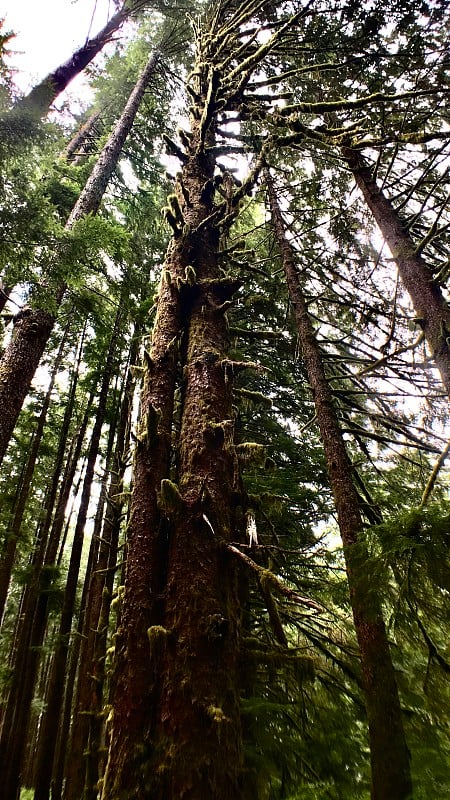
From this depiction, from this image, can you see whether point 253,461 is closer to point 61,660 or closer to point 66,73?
point 61,660

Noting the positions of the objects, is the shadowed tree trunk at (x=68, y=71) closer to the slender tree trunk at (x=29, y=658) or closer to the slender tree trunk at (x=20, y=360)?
the slender tree trunk at (x=20, y=360)

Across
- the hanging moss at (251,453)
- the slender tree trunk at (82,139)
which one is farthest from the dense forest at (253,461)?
the slender tree trunk at (82,139)

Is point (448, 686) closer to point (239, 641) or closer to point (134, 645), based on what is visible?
point (239, 641)

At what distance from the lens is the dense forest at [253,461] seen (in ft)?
7.84

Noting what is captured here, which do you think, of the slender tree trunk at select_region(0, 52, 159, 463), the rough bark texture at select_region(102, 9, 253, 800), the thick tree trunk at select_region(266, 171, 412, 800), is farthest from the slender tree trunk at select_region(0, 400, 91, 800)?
the rough bark texture at select_region(102, 9, 253, 800)

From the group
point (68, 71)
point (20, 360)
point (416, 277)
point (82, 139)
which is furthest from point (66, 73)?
point (416, 277)

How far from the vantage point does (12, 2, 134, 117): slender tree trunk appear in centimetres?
661

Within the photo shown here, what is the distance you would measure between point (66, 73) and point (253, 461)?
1101 centimetres

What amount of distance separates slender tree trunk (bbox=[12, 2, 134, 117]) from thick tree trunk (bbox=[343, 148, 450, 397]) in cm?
543

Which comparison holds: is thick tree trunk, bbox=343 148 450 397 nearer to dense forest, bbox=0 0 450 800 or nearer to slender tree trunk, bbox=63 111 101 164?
dense forest, bbox=0 0 450 800

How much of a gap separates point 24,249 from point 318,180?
6.11 metres

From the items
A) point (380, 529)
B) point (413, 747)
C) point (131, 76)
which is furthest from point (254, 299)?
point (131, 76)

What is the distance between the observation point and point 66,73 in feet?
31.2

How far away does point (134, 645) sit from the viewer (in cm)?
245
